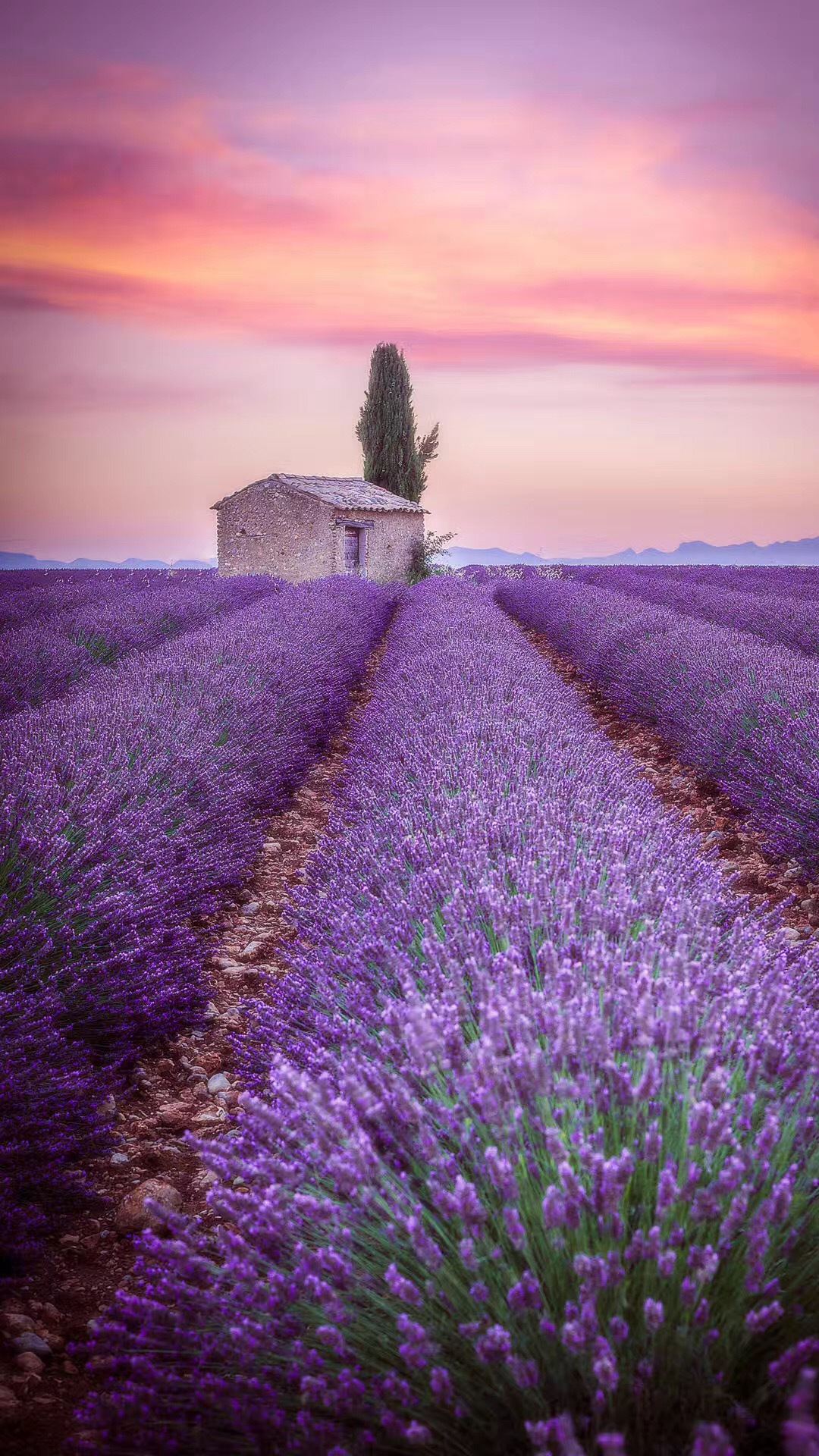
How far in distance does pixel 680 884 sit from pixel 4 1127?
1.66m

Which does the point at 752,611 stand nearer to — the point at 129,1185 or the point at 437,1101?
the point at 129,1185

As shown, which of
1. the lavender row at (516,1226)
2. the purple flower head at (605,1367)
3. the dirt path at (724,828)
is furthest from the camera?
the dirt path at (724,828)

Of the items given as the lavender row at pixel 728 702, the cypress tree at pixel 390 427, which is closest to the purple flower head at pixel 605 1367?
the lavender row at pixel 728 702

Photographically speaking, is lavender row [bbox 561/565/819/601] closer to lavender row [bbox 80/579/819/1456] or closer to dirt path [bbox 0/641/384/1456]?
dirt path [bbox 0/641/384/1456]

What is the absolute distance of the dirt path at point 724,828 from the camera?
380cm

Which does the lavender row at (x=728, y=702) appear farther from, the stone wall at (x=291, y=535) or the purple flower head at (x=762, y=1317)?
the stone wall at (x=291, y=535)

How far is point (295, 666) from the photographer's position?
6.41m

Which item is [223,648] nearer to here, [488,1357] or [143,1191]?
[143,1191]

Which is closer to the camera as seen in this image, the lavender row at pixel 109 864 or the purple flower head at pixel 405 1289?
the purple flower head at pixel 405 1289

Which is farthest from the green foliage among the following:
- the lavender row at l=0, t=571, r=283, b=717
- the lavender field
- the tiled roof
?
the lavender field

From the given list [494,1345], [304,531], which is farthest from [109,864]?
[304,531]

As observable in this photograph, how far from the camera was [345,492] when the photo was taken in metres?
23.2

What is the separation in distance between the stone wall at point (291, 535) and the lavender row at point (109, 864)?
15.5 metres

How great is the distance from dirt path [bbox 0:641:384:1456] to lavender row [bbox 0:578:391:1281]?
0.10 meters
